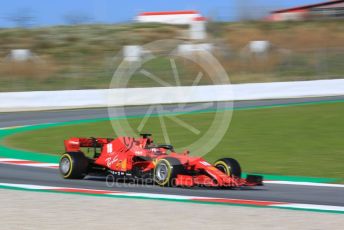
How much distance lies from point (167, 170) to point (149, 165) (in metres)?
0.47

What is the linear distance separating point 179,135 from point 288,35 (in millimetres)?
30621

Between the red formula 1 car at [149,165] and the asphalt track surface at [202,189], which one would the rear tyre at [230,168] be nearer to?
the red formula 1 car at [149,165]

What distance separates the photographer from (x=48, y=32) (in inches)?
1896

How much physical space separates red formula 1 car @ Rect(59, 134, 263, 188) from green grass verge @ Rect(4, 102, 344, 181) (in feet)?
7.73

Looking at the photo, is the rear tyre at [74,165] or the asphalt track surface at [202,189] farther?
the rear tyre at [74,165]

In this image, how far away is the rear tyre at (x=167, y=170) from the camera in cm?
966

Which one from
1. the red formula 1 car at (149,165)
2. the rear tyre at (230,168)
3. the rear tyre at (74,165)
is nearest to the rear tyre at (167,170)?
the red formula 1 car at (149,165)

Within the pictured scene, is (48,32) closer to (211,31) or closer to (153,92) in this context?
(211,31)

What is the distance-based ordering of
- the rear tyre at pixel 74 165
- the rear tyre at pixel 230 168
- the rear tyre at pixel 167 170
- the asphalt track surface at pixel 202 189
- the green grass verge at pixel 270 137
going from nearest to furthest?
the asphalt track surface at pixel 202 189
the rear tyre at pixel 167 170
the rear tyre at pixel 230 168
the rear tyre at pixel 74 165
the green grass verge at pixel 270 137

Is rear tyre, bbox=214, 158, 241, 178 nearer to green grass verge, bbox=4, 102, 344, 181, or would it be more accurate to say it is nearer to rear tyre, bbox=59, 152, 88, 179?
rear tyre, bbox=59, 152, 88, 179

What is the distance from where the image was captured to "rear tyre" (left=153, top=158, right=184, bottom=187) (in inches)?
380

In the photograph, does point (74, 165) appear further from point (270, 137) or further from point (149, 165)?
point (270, 137)

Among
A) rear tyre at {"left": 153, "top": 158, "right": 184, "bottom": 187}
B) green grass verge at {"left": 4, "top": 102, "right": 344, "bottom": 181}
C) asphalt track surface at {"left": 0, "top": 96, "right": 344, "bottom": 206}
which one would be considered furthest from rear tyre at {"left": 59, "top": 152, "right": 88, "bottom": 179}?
green grass verge at {"left": 4, "top": 102, "right": 344, "bottom": 181}

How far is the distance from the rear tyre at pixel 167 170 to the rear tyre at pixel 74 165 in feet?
4.51
